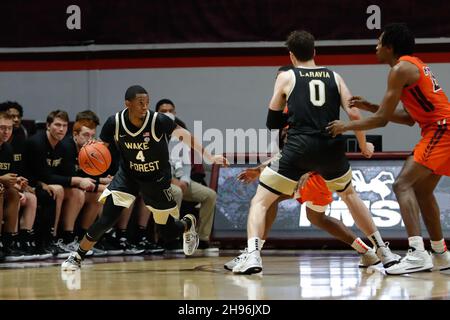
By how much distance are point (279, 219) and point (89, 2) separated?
4.53m

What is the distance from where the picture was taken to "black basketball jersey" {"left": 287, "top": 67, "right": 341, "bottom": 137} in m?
7.70

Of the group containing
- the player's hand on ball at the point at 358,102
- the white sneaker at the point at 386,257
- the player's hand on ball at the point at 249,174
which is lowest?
the white sneaker at the point at 386,257

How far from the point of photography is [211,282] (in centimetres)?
729

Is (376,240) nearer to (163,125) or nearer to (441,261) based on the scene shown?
(441,261)

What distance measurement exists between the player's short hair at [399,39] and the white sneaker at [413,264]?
1.67 metres

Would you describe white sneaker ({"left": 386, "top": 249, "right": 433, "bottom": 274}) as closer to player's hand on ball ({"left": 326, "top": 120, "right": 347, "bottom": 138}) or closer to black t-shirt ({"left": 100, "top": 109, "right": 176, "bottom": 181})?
player's hand on ball ({"left": 326, "top": 120, "right": 347, "bottom": 138})

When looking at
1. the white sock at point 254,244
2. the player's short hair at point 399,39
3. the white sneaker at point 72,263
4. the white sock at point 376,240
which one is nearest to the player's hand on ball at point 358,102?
the player's short hair at point 399,39

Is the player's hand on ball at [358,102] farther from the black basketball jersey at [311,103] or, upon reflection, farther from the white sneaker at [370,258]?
the white sneaker at [370,258]

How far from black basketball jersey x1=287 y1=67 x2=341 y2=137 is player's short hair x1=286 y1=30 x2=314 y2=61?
0.51 ft

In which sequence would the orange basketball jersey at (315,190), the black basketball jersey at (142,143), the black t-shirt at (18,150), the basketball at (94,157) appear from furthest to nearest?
the black t-shirt at (18,150), the basketball at (94,157), the black basketball jersey at (142,143), the orange basketball jersey at (315,190)

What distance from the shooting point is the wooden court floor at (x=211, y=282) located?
6195mm

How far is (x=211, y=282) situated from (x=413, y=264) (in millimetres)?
1666
